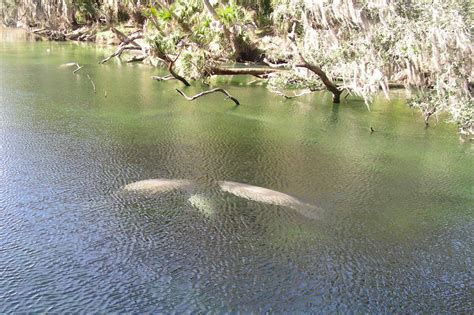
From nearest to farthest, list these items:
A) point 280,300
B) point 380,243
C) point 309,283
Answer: point 280,300 < point 309,283 < point 380,243

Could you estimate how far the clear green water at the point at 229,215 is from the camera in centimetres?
747

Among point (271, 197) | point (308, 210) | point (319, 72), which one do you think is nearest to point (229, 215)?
point (271, 197)

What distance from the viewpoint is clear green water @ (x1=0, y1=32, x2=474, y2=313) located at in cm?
747

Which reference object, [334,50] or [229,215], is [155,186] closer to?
[229,215]

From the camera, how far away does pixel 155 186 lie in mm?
11039

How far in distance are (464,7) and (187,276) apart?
14.8 metres

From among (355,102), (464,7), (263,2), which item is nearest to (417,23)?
(464,7)

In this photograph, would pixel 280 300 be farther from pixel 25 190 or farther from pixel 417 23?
pixel 417 23

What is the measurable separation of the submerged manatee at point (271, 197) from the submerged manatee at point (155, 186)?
1.01 metres

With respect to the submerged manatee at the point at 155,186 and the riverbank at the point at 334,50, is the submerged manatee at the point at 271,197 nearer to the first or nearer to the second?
the submerged manatee at the point at 155,186

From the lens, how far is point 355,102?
22.0 m

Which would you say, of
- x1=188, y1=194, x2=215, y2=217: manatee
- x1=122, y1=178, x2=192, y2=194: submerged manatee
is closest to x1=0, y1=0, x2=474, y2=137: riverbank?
x1=122, y1=178, x2=192, y2=194: submerged manatee

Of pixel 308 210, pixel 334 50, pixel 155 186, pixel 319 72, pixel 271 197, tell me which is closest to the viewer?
pixel 308 210

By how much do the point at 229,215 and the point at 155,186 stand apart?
1928 millimetres
